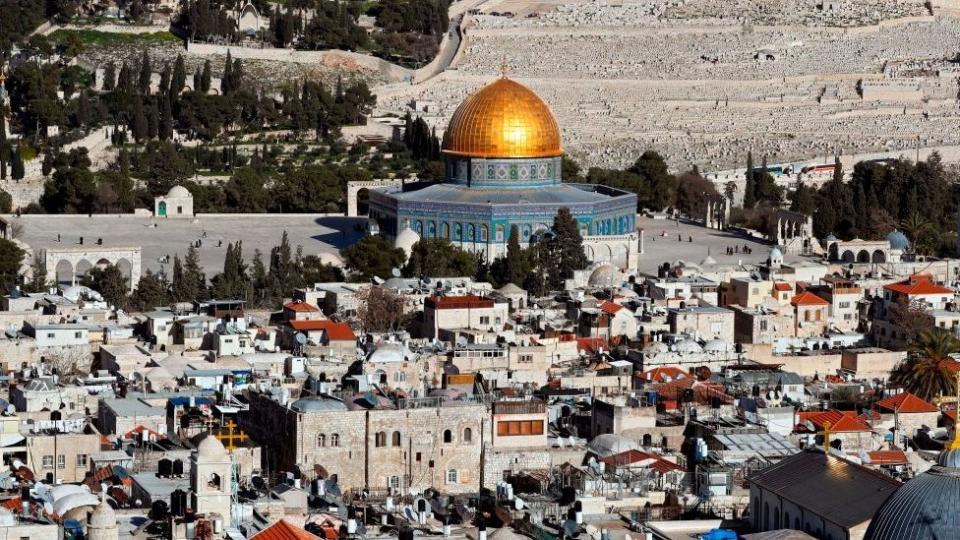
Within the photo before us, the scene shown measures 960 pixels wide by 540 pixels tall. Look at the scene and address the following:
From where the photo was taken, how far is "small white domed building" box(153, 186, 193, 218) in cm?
6950

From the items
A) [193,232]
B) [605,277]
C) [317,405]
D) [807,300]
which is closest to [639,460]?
[317,405]

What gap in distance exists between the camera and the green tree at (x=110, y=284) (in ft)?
175

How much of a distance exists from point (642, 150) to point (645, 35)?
45.9 ft

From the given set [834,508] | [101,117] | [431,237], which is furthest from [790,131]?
[834,508]

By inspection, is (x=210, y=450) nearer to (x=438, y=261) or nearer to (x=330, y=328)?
(x=330, y=328)

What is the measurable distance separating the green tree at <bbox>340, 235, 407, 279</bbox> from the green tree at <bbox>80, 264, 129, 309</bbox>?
4389mm

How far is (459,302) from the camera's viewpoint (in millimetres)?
49938

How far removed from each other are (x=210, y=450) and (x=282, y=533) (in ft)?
5.35

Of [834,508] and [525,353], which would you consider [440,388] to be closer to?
[525,353]

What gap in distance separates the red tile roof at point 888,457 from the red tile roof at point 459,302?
12.9 m

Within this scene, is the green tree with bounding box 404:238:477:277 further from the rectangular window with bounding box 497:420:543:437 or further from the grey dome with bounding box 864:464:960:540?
the grey dome with bounding box 864:464:960:540

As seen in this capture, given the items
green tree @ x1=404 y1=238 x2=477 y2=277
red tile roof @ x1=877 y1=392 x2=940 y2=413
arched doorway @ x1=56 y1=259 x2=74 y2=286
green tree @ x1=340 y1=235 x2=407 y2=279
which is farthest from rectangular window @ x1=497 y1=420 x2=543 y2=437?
arched doorway @ x1=56 y1=259 x2=74 y2=286

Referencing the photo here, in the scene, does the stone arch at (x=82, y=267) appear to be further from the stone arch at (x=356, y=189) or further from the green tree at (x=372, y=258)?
the stone arch at (x=356, y=189)

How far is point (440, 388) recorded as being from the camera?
4056cm
